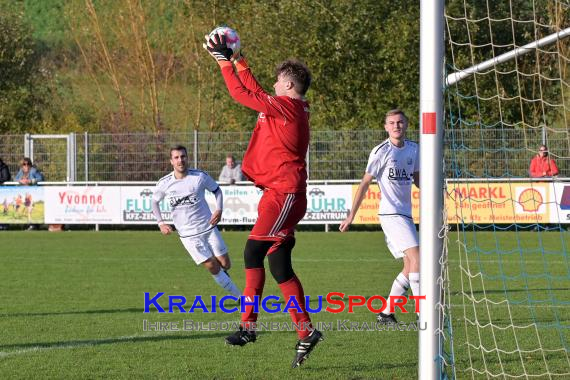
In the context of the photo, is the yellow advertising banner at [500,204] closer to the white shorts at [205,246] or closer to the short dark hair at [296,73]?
the white shorts at [205,246]

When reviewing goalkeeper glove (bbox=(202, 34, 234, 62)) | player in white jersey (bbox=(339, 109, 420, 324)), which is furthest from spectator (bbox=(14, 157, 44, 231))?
goalkeeper glove (bbox=(202, 34, 234, 62))

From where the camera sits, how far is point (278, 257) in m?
7.17

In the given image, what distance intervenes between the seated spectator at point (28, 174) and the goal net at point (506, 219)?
32.5 ft

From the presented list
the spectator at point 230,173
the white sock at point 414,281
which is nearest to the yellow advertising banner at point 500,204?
the spectator at point 230,173

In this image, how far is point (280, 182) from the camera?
715 cm

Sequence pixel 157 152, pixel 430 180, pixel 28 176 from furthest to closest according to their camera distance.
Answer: pixel 157 152 → pixel 28 176 → pixel 430 180

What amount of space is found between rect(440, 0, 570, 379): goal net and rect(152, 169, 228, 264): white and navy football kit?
103 inches

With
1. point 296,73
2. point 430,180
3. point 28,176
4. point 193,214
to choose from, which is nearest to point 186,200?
point 193,214

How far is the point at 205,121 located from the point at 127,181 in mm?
11412

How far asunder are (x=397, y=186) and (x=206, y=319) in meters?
2.20

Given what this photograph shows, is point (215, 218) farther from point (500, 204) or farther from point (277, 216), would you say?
point (500, 204)

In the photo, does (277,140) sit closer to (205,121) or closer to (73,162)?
(73,162)

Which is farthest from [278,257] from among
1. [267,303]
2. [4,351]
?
[267,303]

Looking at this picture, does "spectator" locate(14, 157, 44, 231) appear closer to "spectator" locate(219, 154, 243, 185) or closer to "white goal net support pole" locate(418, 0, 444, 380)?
"spectator" locate(219, 154, 243, 185)
